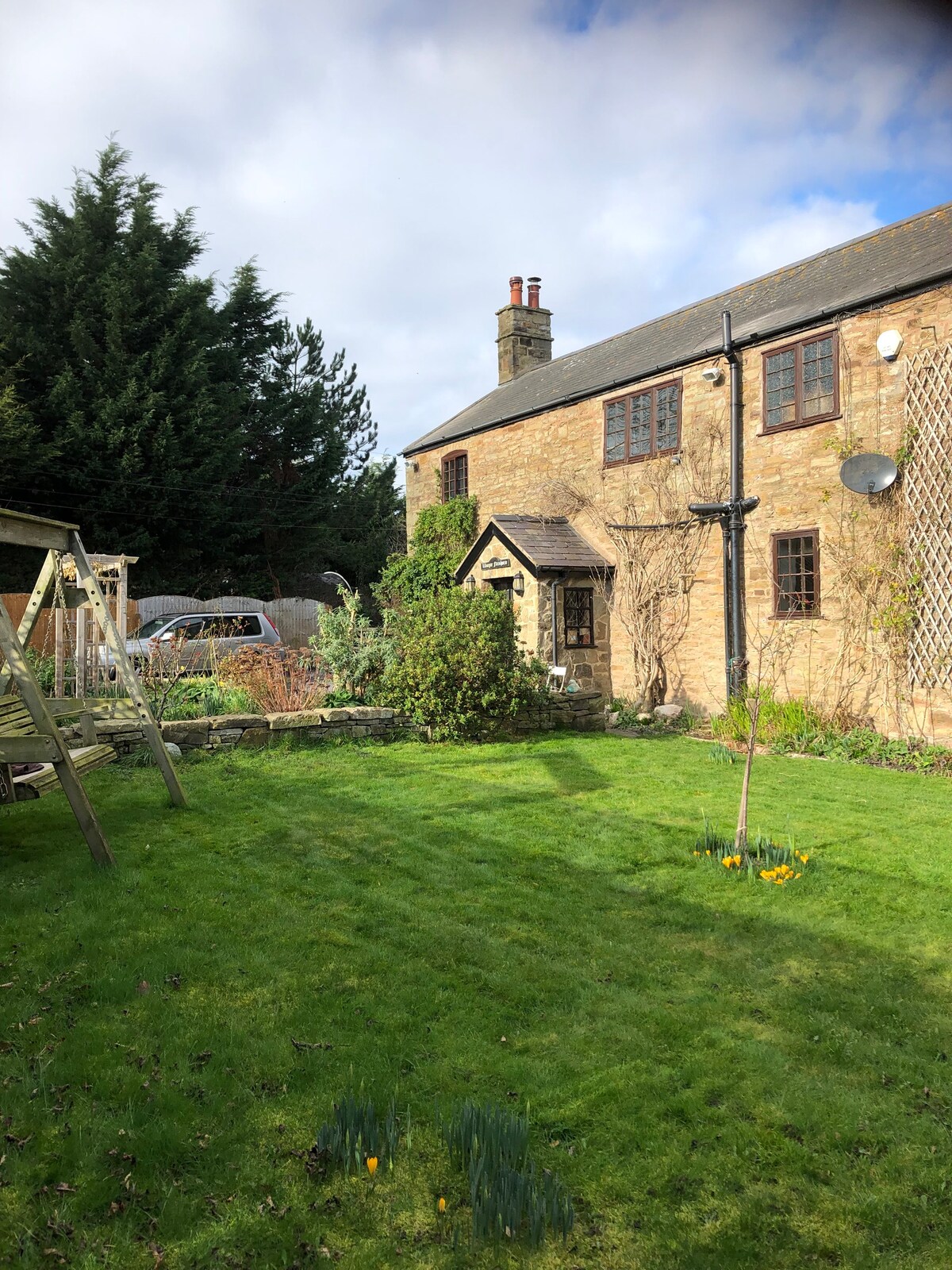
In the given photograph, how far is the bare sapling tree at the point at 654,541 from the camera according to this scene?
44.0 ft

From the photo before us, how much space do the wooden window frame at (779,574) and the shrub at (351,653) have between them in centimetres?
559

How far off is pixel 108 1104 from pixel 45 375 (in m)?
24.1

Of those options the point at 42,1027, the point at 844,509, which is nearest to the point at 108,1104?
the point at 42,1027

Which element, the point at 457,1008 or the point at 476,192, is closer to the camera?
the point at 476,192

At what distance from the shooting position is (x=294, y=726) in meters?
10.1

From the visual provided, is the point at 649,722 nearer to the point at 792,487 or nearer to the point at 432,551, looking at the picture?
the point at 792,487

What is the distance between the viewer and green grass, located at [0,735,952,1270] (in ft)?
7.77

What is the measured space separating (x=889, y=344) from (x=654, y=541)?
187 inches

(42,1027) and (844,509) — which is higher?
(844,509)

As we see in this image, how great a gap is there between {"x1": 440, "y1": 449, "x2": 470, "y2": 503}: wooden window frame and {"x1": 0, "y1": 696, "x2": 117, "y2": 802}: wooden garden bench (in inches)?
524

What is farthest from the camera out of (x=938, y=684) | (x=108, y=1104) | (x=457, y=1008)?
(x=938, y=684)

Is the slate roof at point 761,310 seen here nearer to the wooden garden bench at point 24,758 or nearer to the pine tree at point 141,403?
the pine tree at point 141,403

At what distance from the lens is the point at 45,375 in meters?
22.8

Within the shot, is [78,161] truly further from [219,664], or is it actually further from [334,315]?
[219,664]
